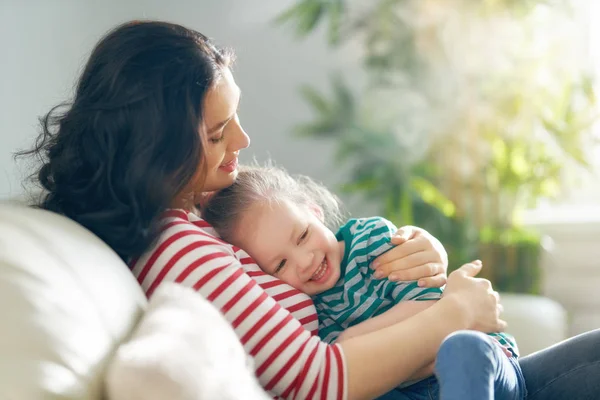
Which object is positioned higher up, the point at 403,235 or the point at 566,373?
the point at 403,235

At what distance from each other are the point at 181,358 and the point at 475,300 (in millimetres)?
618

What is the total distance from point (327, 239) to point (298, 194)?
128 millimetres

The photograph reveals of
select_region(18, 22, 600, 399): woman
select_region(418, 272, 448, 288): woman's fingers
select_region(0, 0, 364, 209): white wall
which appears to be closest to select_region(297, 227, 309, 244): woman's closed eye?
select_region(18, 22, 600, 399): woman

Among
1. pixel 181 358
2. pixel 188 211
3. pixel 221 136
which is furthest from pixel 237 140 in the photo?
pixel 181 358

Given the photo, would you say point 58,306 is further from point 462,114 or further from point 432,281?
point 462,114

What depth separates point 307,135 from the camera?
307 cm

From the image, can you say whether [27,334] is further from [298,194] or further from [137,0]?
[137,0]

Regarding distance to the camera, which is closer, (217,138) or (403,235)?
(217,138)

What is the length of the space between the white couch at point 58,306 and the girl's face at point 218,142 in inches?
9.9

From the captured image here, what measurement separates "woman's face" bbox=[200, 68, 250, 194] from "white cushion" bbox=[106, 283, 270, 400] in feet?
1.16

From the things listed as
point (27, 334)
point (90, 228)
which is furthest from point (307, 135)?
point (27, 334)

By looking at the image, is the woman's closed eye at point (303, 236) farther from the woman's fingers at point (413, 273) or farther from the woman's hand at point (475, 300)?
the woman's hand at point (475, 300)

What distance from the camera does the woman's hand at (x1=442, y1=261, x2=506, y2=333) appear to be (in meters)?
1.30

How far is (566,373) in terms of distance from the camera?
1381mm
